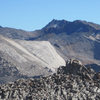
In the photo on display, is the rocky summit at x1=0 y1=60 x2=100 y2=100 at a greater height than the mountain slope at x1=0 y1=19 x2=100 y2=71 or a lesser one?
lesser

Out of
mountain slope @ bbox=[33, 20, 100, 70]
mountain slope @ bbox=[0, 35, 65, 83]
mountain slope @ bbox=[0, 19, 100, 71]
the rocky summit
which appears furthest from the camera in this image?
mountain slope @ bbox=[33, 20, 100, 70]

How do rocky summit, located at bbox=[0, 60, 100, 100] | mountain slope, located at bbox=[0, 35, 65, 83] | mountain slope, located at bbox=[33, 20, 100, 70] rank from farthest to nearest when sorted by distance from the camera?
mountain slope, located at bbox=[33, 20, 100, 70]
mountain slope, located at bbox=[0, 35, 65, 83]
rocky summit, located at bbox=[0, 60, 100, 100]

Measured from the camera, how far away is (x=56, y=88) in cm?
2812

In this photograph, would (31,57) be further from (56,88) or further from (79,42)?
(56,88)

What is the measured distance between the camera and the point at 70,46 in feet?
516

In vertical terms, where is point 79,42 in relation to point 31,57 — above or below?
above

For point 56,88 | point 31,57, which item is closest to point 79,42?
point 31,57

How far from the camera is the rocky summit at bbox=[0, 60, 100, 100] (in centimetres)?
2711

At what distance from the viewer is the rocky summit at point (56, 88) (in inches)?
1067

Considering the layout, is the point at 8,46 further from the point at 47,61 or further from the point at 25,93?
the point at 25,93

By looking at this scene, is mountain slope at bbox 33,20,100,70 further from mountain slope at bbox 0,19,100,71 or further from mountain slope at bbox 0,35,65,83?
mountain slope at bbox 0,35,65,83

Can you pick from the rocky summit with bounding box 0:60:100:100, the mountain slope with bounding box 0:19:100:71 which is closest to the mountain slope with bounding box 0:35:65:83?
the mountain slope with bounding box 0:19:100:71

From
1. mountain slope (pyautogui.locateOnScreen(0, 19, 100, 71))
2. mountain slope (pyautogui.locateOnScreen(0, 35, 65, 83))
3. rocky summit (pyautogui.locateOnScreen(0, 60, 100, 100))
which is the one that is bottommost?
rocky summit (pyautogui.locateOnScreen(0, 60, 100, 100))

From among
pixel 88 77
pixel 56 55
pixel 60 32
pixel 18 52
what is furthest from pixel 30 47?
pixel 88 77
